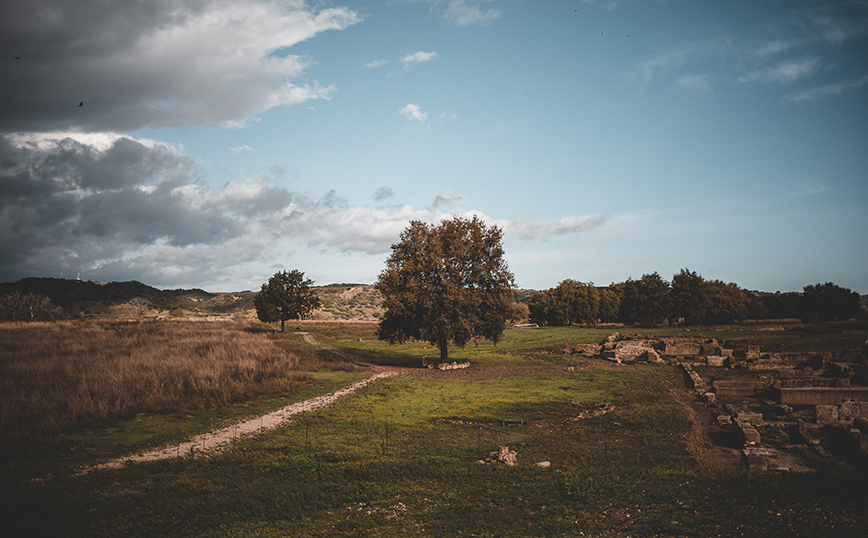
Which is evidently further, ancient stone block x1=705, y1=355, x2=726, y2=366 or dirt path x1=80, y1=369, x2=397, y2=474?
ancient stone block x1=705, y1=355, x2=726, y2=366

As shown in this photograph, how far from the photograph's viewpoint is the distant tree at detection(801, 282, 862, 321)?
75375 mm

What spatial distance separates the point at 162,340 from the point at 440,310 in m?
23.0

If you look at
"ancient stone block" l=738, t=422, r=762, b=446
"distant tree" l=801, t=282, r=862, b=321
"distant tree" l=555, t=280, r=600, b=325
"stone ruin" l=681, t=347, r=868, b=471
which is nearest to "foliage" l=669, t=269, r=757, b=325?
"distant tree" l=801, t=282, r=862, b=321

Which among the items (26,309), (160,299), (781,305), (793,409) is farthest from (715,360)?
(160,299)

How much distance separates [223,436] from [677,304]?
287 ft

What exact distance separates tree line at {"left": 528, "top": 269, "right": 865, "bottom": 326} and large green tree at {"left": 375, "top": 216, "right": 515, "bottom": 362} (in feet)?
200

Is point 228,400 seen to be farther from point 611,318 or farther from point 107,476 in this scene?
point 611,318

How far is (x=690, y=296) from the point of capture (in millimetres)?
82688

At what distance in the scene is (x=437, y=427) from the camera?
54.1 ft

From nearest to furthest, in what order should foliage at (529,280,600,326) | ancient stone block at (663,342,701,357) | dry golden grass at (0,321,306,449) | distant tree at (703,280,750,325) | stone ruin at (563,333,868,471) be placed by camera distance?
stone ruin at (563,333,868,471)
dry golden grass at (0,321,306,449)
ancient stone block at (663,342,701,357)
distant tree at (703,280,750,325)
foliage at (529,280,600,326)

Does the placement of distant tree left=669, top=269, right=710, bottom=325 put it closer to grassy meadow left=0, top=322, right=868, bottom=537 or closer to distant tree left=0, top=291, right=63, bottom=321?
grassy meadow left=0, top=322, right=868, bottom=537

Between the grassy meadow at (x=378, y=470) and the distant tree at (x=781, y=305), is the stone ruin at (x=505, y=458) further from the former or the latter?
the distant tree at (x=781, y=305)

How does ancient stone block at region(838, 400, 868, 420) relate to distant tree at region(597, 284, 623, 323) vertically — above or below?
below

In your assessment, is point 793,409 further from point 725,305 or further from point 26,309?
point 26,309
